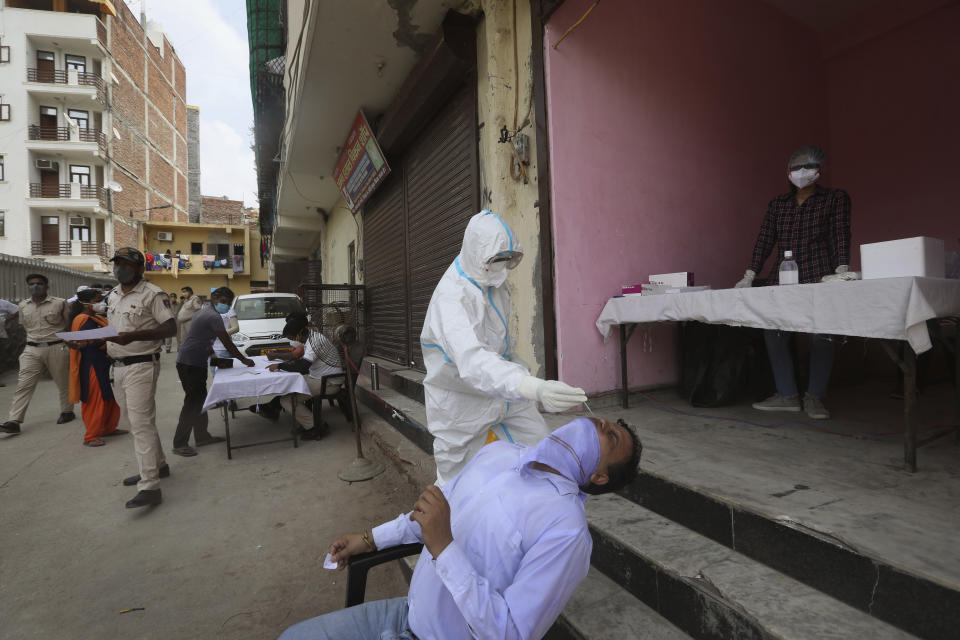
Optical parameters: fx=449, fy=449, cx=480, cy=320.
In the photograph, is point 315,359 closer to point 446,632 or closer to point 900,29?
point 446,632

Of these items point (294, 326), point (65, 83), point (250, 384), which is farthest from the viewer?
point (65, 83)

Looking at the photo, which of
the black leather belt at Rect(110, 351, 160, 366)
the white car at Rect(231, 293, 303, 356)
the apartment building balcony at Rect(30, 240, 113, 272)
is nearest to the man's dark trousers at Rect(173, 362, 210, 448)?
the black leather belt at Rect(110, 351, 160, 366)

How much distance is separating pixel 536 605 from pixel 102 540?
3647mm

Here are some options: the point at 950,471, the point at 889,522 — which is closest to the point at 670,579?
the point at 889,522

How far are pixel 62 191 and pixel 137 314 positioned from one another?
2787 centimetres

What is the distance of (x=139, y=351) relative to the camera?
374 centimetres

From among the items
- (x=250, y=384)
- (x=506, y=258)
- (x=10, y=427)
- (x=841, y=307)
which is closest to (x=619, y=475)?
(x=506, y=258)

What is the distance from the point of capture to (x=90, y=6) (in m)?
25.0

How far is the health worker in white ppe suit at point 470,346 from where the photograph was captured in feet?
6.38

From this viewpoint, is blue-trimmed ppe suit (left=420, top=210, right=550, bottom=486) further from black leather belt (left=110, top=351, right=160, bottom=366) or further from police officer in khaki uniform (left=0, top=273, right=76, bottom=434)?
police officer in khaki uniform (left=0, top=273, right=76, bottom=434)

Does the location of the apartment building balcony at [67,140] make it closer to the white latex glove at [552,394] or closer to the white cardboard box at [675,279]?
the white cardboard box at [675,279]

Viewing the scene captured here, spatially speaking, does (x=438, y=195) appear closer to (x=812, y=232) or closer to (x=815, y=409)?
(x=812, y=232)

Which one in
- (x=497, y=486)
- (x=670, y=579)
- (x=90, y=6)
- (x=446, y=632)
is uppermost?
(x=90, y=6)

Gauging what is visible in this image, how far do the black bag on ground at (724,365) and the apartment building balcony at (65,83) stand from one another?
3178cm
